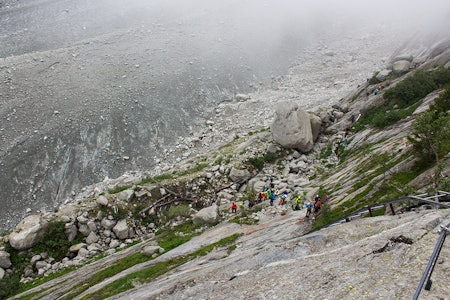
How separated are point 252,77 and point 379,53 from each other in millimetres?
23057

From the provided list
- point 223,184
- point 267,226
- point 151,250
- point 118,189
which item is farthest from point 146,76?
point 267,226

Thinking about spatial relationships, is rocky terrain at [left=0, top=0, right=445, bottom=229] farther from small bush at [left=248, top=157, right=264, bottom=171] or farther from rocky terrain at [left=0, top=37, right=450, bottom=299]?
small bush at [left=248, top=157, right=264, bottom=171]

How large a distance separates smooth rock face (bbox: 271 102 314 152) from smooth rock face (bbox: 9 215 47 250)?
989 inches

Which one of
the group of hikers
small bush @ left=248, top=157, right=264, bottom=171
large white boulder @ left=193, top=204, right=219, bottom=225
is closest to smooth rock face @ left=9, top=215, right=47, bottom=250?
large white boulder @ left=193, top=204, right=219, bottom=225

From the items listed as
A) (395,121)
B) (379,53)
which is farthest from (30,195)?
(379,53)

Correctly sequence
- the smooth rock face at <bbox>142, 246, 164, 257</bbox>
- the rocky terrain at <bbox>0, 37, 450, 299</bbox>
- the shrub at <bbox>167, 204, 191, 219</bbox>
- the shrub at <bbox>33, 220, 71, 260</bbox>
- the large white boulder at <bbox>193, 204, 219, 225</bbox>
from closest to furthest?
1. the rocky terrain at <bbox>0, 37, 450, 299</bbox>
2. the smooth rock face at <bbox>142, 246, 164, 257</bbox>
3. the large white boulder at <bbox>193, 204, 219, 225</bbox>
4. the shrub at <bbox>33, 220, 71, 260</bbox>
5. the shrub at <bbox>167, 204, 191, 219</bbox>

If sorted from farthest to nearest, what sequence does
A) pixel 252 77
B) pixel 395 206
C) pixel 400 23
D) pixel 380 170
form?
pixel 400 23
pixel 252 77
pixel 380 170
pixel 395 206

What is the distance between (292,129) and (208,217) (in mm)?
14627

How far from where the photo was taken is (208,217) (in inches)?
1128

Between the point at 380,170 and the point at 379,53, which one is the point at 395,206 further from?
the point at 379,53

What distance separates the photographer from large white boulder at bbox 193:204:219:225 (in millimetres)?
28562

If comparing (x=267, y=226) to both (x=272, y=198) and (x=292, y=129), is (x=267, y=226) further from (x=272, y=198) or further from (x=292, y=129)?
(x=292, y=129)

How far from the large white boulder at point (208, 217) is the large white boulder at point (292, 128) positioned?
12.6 m

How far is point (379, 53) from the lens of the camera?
5869cm
